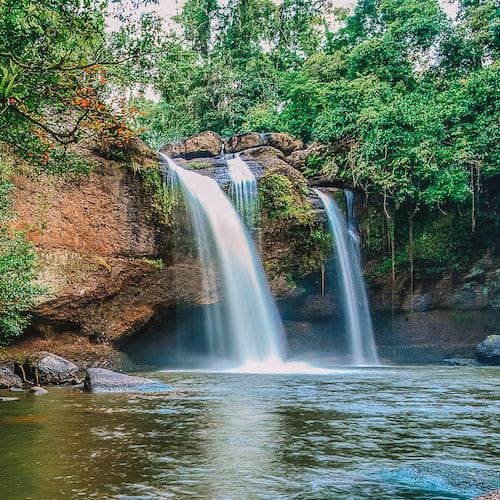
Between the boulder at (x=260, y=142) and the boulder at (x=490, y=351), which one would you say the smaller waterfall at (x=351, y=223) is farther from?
the boulder at (x=490, y=351)

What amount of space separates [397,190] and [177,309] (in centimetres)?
822

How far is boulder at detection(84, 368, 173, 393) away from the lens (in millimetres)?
9047

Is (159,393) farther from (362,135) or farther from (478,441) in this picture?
(362,135)

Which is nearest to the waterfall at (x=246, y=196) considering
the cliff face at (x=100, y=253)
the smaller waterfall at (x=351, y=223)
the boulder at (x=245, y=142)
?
the cliff face at (x=100, y=253)

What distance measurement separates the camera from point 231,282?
1636 centimetres

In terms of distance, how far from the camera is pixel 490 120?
17.8m

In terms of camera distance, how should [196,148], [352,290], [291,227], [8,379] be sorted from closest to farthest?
1. [8,379]
2. [291,227]
3. [352,290]
4. [196,148]

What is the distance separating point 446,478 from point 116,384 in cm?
669

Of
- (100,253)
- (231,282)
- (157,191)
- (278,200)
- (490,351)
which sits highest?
(157,191)

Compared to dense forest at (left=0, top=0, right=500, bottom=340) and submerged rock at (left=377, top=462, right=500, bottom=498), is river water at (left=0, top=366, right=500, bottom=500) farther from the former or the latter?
dense forest at (left=0, top=0, right=500, bottom=340)

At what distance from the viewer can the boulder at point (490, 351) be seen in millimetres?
15828

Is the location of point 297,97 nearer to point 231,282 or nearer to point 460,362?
point 231,282

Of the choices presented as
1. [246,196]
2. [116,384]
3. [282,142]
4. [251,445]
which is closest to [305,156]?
[282,142]

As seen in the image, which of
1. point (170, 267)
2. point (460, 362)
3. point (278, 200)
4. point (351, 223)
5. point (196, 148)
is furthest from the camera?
point (196, 148)
